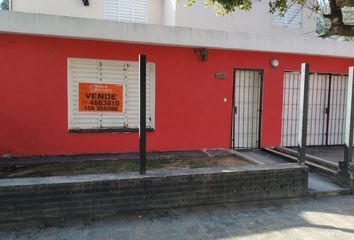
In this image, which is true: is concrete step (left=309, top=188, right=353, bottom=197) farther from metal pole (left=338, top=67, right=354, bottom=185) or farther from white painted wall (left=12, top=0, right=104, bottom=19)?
white painted wall (left=12, top=0, right=104, bottom=19)

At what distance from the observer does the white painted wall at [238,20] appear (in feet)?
38.2

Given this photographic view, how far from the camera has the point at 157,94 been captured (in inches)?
352

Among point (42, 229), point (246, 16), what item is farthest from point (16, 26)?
point (246, 16)

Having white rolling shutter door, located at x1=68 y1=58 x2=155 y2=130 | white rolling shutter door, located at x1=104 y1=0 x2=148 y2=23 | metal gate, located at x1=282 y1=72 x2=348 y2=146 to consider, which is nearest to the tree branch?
metal gate, located at x1=282 y1=72 x2=348 y2=146

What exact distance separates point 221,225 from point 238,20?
9246 mm

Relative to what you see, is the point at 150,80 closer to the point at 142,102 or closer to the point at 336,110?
the point at 142,102

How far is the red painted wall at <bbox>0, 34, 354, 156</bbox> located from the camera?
25.7 ft

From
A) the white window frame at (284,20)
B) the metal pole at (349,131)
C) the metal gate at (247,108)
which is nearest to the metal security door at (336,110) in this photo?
the metal gate at (247,108)

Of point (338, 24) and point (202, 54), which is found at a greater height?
point (338, 24)

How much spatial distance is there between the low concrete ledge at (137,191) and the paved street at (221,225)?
6.5 inches

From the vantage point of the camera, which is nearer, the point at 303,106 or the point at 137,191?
the point at 137,191

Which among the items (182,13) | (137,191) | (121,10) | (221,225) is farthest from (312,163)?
(121,10)

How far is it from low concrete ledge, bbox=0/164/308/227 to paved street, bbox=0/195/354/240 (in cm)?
17

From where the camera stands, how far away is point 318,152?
9.66 m
